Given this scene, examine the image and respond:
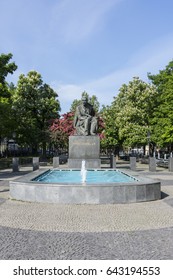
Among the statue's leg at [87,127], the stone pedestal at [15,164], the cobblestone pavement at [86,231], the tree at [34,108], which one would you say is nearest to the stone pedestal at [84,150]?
the statue's leg at [87,127]

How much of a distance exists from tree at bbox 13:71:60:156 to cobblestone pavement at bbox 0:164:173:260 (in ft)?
114

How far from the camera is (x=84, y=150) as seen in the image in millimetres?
20859

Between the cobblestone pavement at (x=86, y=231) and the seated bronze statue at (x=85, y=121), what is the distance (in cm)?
1186

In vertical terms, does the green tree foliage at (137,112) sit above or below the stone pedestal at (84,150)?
above

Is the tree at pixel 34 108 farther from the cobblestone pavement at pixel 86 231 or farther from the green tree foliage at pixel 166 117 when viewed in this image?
the cobblestone pavement at pixel 86 231

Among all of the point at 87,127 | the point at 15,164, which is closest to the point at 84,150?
the point at 87,127

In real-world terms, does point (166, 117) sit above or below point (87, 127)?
above

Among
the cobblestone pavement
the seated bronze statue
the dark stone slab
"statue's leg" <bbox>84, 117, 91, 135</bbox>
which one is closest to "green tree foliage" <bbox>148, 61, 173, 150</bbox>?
the seated bronze statue

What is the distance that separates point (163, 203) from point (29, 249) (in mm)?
5686

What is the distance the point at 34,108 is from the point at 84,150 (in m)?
27.8

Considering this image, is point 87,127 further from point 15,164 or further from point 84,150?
point 15,164

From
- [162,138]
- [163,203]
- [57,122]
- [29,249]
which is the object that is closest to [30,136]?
[57,122]

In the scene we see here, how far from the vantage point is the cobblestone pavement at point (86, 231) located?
5254 millimetres
